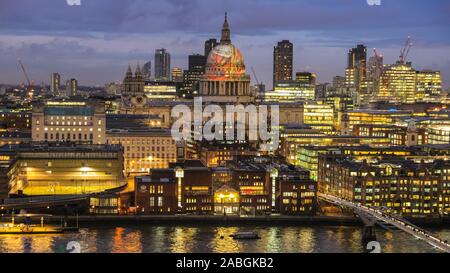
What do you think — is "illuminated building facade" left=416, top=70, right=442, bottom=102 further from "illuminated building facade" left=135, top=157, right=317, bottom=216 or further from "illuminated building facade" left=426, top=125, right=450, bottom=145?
"illuminated building facade" left=135, top=157, right=317, bottom=216

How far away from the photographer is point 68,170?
43.3 ft

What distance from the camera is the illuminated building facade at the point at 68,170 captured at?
13086 millimetres

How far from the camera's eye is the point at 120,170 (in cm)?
1336

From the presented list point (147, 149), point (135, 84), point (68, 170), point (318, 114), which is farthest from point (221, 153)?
point (318, 114)

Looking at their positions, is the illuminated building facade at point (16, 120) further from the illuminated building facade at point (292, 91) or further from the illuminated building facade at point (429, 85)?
the illuminated building facade at point (429, 85)

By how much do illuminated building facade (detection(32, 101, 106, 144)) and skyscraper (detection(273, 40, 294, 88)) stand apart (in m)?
19.4

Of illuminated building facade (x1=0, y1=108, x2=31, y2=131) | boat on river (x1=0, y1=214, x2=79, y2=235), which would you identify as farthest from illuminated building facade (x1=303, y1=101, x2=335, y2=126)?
boat on river (x1=0, y1=214, x2=79, y2=235)

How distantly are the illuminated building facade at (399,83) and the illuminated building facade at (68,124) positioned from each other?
65.9ft

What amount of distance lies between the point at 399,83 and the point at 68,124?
21.2m

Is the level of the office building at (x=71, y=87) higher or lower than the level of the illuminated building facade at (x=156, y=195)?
higher

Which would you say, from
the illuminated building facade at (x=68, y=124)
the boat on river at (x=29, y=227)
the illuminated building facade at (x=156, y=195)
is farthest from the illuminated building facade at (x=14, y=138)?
the boat on river at (x=29, y=227)

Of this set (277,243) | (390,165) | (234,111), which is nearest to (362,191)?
(390,165)

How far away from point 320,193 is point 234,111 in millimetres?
9233

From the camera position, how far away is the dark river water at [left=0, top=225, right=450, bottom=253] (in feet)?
28.5
